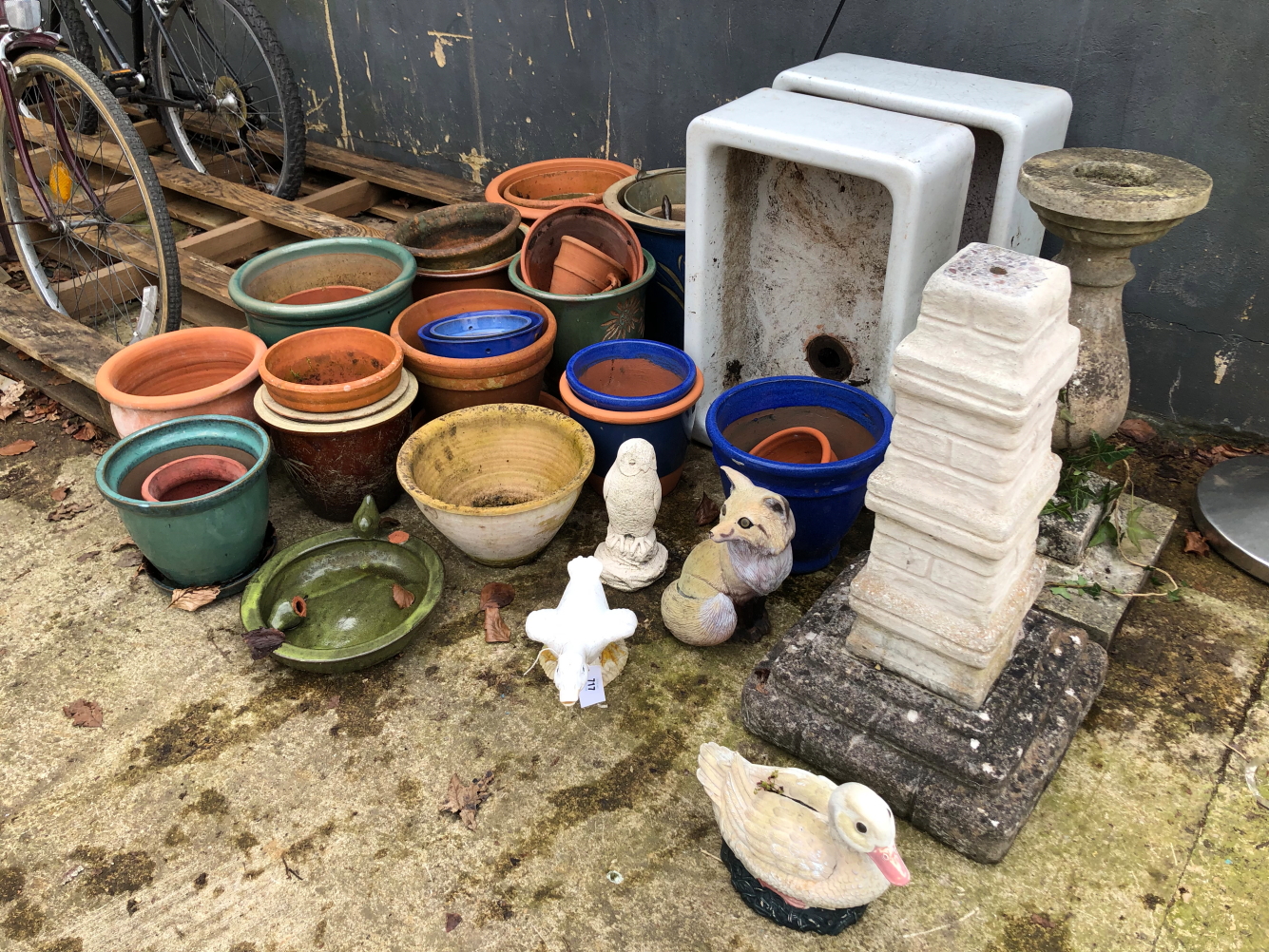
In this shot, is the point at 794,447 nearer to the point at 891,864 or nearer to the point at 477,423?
the point at 477,423

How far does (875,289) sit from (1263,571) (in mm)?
1470

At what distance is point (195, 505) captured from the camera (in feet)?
8.83

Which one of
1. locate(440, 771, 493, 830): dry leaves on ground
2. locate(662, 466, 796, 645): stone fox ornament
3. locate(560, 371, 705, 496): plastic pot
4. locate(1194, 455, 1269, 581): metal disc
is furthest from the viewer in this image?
locate(560, 371, 705, 496): plastic pot

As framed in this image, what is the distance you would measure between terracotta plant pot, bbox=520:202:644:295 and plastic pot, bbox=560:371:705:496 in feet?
2.03

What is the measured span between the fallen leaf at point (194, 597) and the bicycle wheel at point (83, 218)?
121cm

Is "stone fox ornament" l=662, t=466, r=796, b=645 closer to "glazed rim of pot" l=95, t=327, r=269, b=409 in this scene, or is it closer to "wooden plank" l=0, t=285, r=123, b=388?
"glazed rim of pot" l=95, t=327, r=269, b=409

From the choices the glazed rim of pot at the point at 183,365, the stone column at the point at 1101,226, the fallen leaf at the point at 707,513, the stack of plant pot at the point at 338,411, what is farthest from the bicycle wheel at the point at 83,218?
the stone column at the point at 1101,226

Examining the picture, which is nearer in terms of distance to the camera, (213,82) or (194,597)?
(194,597)

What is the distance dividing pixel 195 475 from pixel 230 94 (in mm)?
2851

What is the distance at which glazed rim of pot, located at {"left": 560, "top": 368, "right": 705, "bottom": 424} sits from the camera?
291cm

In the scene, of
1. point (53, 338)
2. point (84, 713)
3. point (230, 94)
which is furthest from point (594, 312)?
point (230, 94)

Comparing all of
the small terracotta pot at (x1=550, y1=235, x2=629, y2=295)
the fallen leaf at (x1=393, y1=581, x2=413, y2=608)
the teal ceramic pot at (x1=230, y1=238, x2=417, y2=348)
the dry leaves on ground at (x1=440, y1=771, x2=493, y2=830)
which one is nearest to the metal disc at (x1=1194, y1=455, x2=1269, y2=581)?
the small terracotta pot at (x1=550, y1=235, x2=629, y2=295)

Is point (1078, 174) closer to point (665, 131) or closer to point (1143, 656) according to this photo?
point (1143, 656)

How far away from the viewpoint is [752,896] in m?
2.03
